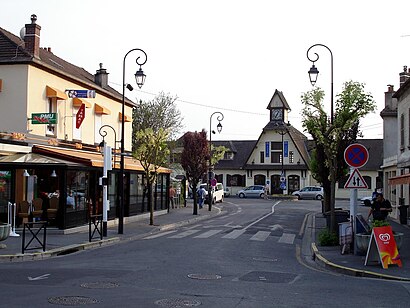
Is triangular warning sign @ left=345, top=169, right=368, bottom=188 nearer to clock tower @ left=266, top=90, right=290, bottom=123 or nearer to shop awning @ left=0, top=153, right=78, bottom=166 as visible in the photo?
shop awning @ left=0, top=153, right=78, bottom=166

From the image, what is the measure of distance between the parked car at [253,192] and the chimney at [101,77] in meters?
34.5

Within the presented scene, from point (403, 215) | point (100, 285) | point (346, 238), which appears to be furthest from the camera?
point (403, 215)

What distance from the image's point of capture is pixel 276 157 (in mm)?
71375

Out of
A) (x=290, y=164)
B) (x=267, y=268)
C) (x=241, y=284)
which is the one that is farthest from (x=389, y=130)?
(x=290, y=164)

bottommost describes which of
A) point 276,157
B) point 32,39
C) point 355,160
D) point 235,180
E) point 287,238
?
point 287,238

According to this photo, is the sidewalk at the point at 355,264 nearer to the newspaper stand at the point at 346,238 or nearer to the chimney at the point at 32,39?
the newspaper stand at the point at 346,238

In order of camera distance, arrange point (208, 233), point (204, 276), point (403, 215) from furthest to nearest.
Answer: point (403, 215), point (208, 233), point (204, 276)

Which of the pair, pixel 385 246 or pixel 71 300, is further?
pixel 385 246

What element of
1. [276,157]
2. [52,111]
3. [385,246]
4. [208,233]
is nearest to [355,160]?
[385,246]

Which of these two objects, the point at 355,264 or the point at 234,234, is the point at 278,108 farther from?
the point at 355,264

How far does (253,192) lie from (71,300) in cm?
5753

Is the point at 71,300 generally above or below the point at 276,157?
below

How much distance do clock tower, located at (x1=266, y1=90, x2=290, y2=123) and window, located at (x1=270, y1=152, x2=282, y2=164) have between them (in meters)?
4.31

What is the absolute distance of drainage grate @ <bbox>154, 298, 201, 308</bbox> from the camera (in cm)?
895
